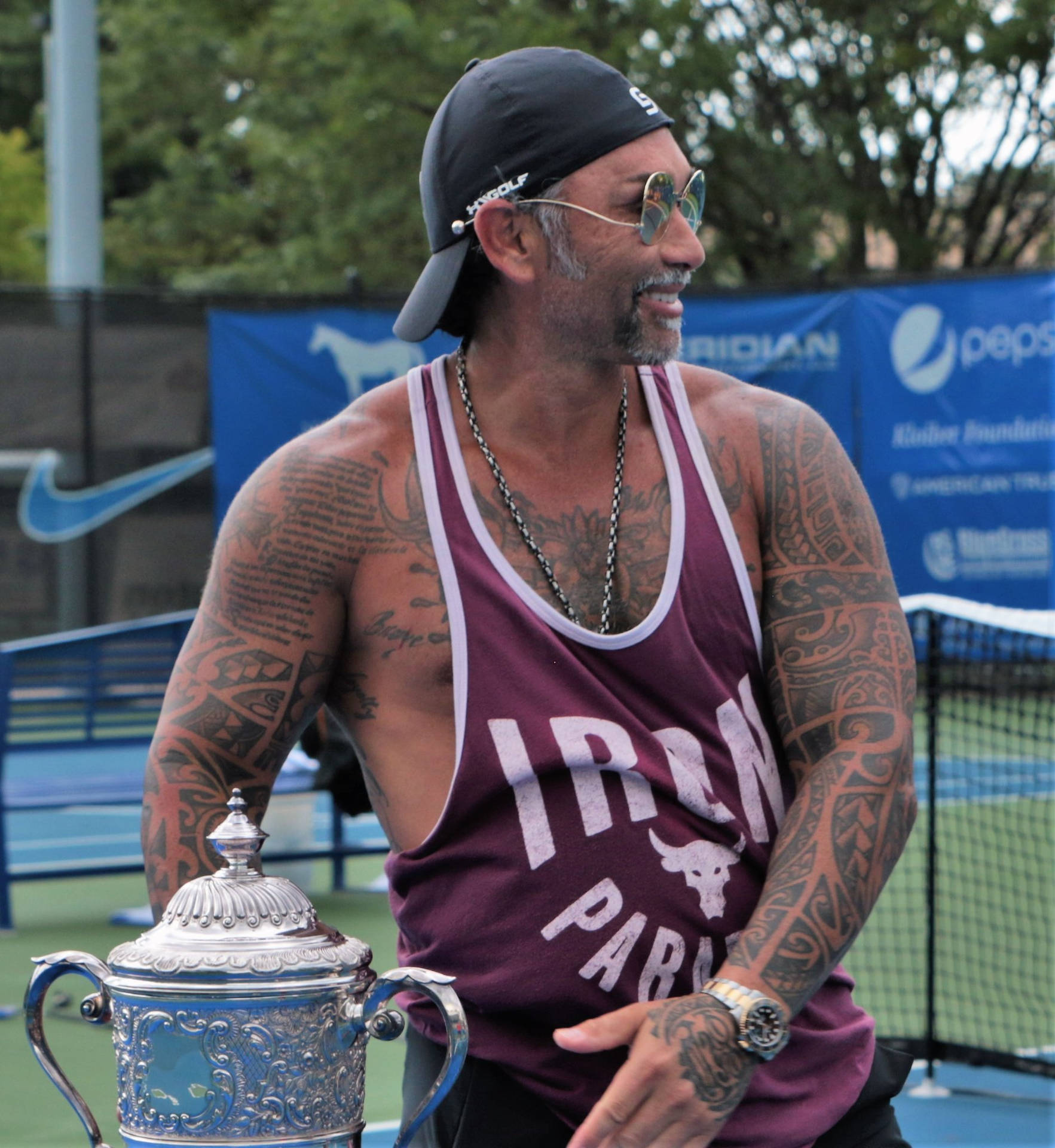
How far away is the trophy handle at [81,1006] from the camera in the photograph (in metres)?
1.78

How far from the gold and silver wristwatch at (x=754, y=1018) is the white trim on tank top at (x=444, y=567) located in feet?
1.20

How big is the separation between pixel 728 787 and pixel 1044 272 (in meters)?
11.5

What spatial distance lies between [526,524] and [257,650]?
35cm

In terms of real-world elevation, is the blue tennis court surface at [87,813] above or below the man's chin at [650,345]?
below

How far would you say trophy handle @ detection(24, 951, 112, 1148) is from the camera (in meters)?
1.78

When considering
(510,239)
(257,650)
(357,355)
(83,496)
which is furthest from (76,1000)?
(357,355)

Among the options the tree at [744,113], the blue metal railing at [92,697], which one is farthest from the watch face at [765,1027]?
the tree at [744,113]

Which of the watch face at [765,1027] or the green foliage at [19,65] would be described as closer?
the watch face at [765,1027]

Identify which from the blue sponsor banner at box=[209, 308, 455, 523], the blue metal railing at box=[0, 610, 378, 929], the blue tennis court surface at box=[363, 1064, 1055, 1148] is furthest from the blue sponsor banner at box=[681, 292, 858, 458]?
the blue tennis court surface at box=[363, 1064, 1055, 1148]

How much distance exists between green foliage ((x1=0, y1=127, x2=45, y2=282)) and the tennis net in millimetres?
21640

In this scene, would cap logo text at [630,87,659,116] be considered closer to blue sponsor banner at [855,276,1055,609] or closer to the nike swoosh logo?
blue sponsor banner at [855,276,1055,609]

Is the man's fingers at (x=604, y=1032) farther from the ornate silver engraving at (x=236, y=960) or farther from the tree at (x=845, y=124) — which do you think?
the tree at (x=845, y=124)

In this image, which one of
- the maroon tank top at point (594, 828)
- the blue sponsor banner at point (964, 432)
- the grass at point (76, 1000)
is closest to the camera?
the maroon tank top at point (594, 828)

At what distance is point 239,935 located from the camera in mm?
1715
